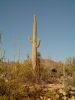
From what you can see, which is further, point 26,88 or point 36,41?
point 36,41

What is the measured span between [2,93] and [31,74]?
3570 millimetres

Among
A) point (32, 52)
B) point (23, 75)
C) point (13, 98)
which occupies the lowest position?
point (13, 98)

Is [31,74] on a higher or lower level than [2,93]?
higher

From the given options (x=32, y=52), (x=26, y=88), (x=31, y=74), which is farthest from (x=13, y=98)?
(x=32, y=52)

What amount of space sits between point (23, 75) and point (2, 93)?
2607 millimetres

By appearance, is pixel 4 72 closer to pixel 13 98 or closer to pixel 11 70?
pixel 11 70

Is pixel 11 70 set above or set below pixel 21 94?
above

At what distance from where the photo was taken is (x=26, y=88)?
9.90m

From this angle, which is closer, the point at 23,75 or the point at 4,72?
the point at 4,72

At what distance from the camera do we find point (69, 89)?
1023 centimetres

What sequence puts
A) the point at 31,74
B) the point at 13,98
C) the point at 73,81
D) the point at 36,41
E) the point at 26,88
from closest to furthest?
the point at 13,98
the point at 26,88
the point at 73,81
the point at 31,74
the point at 36,41

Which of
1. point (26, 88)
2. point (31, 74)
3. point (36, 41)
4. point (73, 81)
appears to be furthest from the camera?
point (36, 41)

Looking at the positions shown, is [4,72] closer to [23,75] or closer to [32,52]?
[23,75]

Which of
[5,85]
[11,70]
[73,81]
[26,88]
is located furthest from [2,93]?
[73,81]
